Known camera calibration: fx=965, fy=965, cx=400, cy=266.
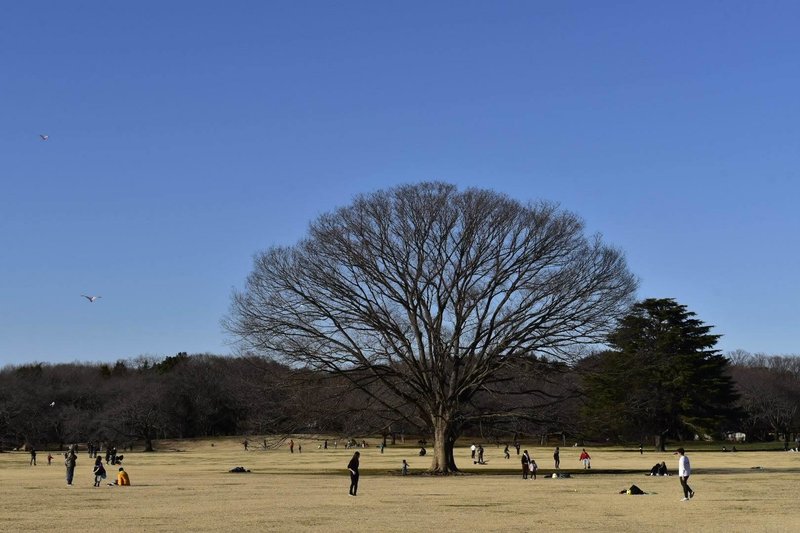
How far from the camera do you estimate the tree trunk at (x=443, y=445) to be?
51.6 m

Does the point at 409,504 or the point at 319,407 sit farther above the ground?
the point at 319,407

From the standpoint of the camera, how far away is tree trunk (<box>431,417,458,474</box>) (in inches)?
2030

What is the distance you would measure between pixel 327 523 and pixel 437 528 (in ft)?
10.1

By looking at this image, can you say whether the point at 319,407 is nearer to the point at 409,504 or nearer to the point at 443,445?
the point at 443,445

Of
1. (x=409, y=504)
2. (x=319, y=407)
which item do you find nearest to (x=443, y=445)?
(x=319, y=407)

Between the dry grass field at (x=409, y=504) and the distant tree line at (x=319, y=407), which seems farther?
the distant tree line at (x=319, y=407)

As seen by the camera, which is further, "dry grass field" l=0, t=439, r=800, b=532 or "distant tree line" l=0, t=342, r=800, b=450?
"distant tree line" l=0, t=342, r=800, b=450

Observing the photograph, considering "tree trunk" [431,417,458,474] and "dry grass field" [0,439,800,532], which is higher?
"tree trunk" [431,417,458,474]

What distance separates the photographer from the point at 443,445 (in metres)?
51.6

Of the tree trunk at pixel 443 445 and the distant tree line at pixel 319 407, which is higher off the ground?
the distant tree line at pixel 319 407

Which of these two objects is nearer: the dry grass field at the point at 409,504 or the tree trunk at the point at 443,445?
the dry grass field at the point at 409,504

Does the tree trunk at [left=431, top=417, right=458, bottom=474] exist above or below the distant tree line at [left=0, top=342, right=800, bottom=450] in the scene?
below

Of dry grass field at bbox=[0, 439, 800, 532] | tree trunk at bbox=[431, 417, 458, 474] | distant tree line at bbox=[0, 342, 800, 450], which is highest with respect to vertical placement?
distant tree line at bbox=[0, 342, 800, 450]

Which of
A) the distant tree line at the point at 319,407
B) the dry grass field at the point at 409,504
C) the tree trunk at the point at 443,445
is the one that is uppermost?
the distant tree line at the point at 319,407
